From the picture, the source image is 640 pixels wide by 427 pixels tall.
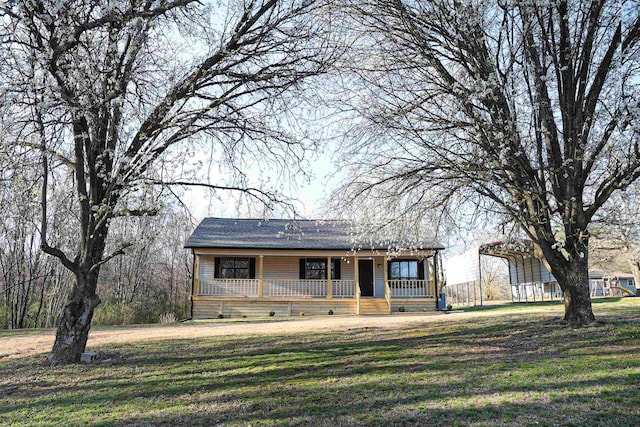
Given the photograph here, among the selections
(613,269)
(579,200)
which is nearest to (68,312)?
(579,200)

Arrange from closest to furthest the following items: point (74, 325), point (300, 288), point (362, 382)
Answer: point (362, 382) → point (74, 325) → point (300, 288)

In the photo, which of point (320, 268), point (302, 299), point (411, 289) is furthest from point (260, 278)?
point (411, 289)

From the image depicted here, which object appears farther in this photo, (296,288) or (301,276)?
(301,276)

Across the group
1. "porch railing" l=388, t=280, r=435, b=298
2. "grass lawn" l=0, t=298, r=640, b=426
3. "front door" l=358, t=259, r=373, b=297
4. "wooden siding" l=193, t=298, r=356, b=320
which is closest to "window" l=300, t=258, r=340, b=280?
"front door" l=358, t=259, r=373, b=297

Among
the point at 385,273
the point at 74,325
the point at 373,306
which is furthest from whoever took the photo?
the point at 385,273

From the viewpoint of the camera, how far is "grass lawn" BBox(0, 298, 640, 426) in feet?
16.3

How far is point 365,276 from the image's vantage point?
22422 millimetres

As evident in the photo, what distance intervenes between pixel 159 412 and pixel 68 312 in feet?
11.9

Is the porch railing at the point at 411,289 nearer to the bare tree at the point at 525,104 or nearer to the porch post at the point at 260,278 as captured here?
the porch post at the point at 260,278

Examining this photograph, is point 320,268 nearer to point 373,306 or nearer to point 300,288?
point 300,288

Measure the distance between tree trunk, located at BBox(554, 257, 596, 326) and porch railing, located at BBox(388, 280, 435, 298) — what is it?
1193 cm

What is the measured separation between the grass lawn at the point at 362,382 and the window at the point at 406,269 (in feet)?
40.9

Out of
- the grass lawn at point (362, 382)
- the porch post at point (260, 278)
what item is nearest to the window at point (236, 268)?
the porch post at point (260, 278)

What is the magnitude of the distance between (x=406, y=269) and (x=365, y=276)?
193 cm
